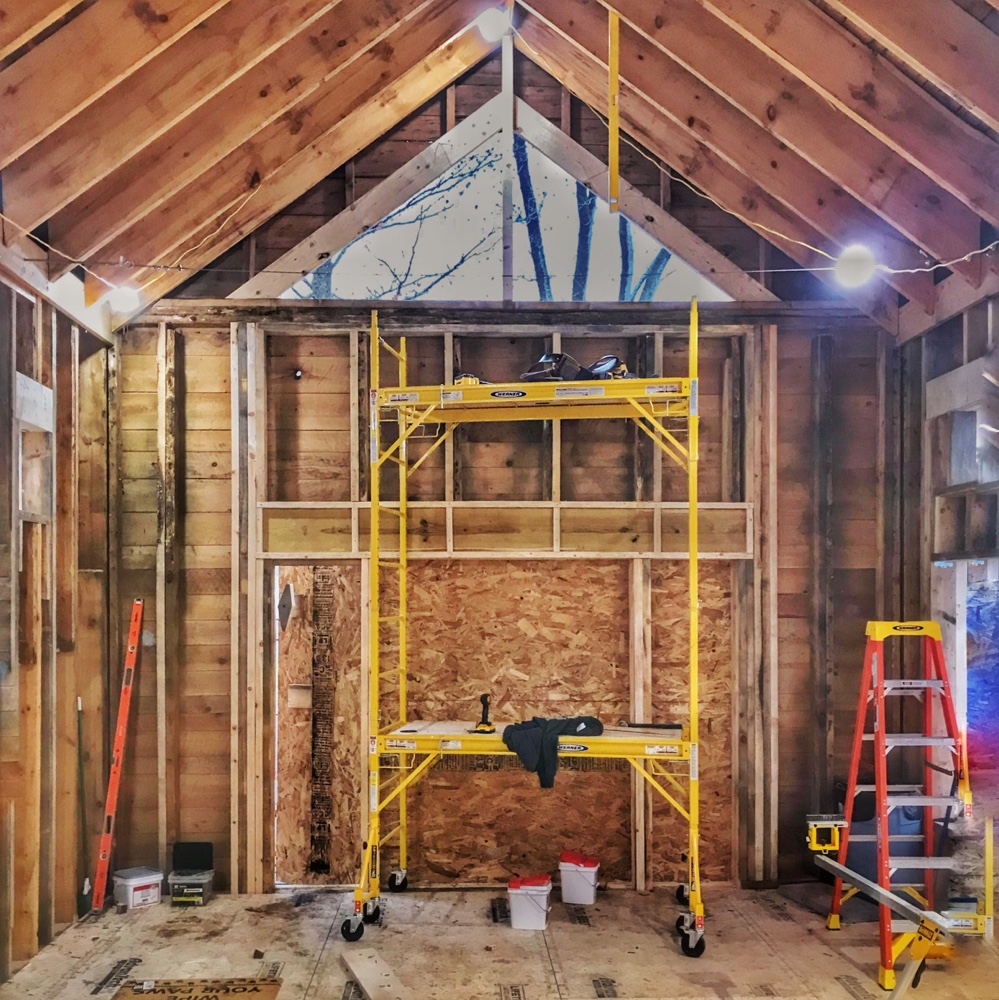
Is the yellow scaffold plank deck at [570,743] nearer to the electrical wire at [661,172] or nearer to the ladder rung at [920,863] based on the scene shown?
the ladder rung at [920,863]

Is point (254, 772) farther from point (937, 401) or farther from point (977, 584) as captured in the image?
point (977, 584)

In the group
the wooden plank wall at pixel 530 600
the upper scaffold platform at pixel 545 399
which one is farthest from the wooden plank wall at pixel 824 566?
the upper scaffold platform at pixel 545 399

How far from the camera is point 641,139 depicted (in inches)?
227

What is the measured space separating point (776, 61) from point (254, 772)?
5.05 m

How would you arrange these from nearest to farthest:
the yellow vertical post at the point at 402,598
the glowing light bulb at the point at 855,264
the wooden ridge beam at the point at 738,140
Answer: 1. the wooden ridge beam at the point at 738,140
2. the glowing light bulb at the point at 855,264
3. the yellow vertical post at the point at 402,598

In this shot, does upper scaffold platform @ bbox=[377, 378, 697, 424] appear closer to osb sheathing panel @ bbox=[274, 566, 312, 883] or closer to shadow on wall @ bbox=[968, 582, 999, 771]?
osb sheathing panel @ bbox=[274, 566, 312, 883]

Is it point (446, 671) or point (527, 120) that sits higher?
point (527, 120)

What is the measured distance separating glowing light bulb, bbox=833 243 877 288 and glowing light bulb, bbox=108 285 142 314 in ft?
14.4

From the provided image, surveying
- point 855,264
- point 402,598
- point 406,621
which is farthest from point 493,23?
point 406,621

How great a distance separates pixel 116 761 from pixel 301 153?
12.9 feet

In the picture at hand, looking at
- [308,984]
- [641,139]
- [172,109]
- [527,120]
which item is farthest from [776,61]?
[308,984]

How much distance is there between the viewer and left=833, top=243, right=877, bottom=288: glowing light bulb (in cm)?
518

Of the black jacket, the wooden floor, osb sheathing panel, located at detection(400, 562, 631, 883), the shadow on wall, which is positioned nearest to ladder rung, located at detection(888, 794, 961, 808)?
the wooden floor

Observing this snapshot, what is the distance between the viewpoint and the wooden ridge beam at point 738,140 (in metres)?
4.87
